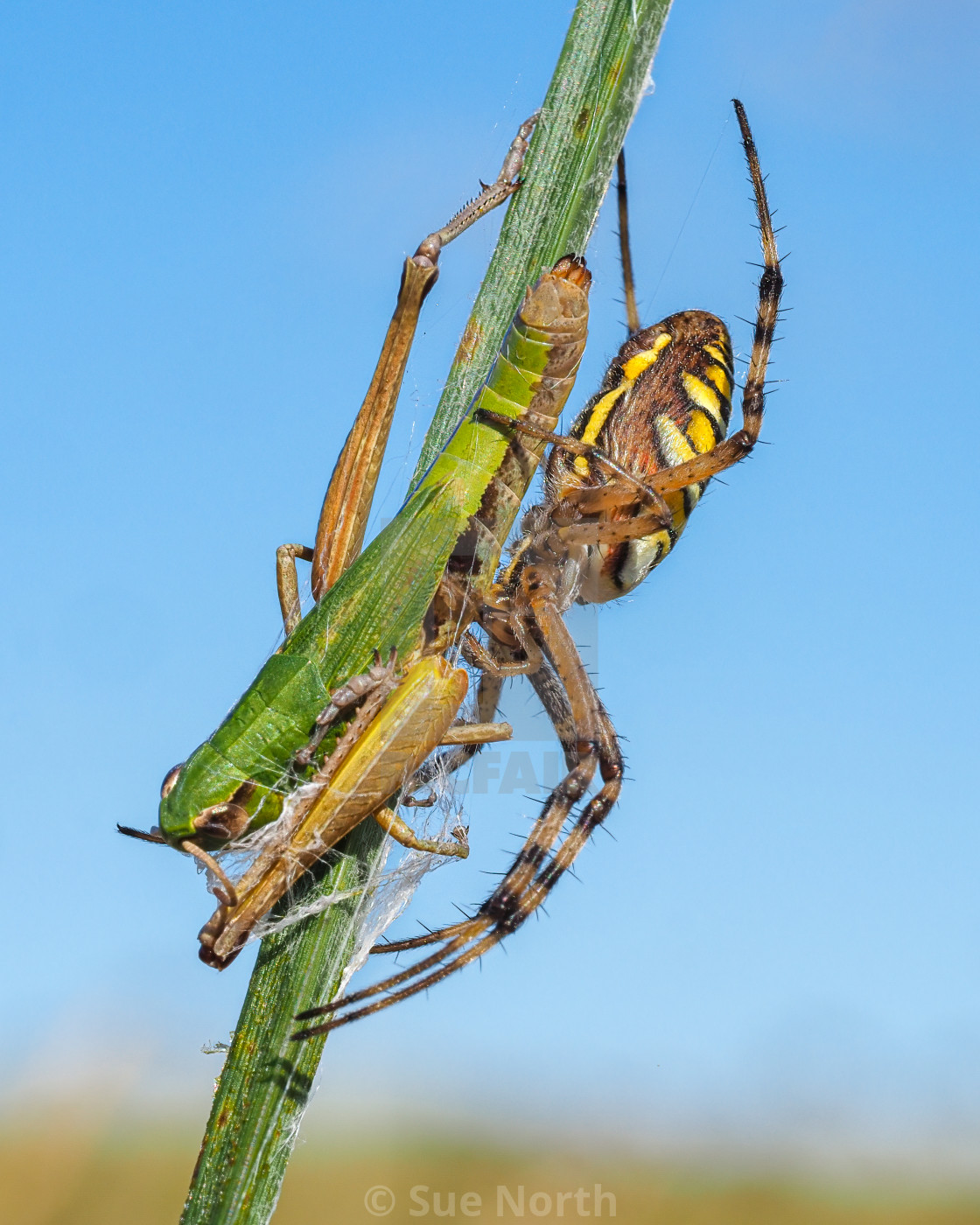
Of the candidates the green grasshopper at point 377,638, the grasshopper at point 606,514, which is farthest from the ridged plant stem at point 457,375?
the grasshopper at point 606,514

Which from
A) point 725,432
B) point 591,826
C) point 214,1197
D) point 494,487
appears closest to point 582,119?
point 494,487

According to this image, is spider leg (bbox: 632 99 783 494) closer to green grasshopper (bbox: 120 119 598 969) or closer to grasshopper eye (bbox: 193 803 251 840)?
green grasshopper (bbox: 120 119 598 969)

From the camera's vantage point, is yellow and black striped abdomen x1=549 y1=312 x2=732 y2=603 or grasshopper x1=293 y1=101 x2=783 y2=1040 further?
yellow and black striped abdomen x1=549 y1=312 x2=732 y2=603

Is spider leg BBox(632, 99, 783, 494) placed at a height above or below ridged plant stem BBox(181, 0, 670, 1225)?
above

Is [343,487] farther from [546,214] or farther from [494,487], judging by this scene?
[546,214]

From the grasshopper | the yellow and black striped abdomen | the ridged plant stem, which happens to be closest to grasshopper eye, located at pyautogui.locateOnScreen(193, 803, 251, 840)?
the ridged plant stem

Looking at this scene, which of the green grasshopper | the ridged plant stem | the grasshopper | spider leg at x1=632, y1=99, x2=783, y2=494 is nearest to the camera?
the ridged plant stem

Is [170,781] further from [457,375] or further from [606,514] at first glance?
[606,514]
